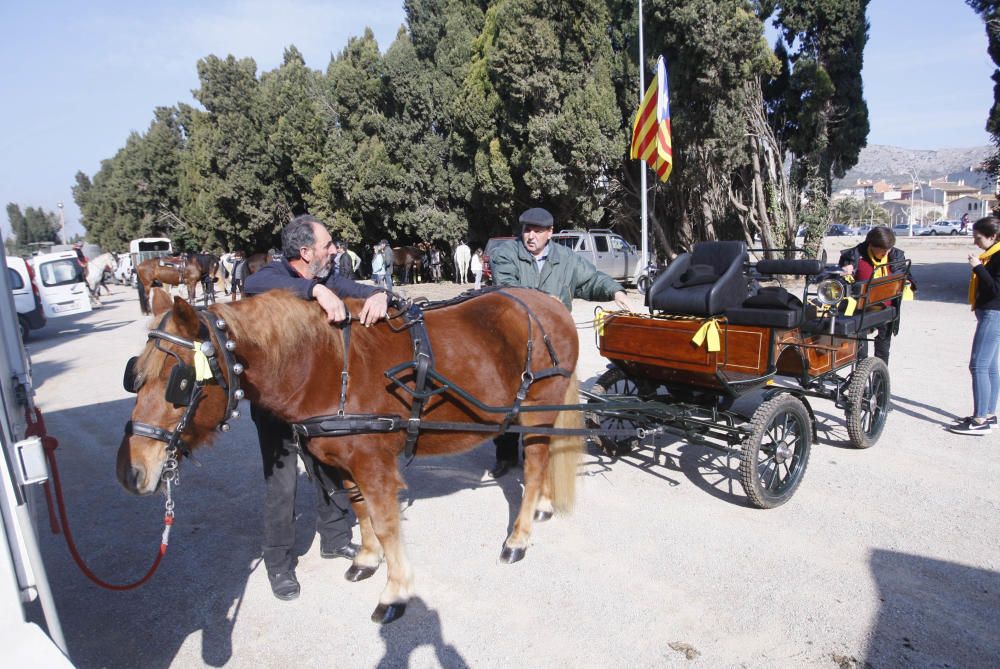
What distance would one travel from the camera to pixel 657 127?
36.5ft

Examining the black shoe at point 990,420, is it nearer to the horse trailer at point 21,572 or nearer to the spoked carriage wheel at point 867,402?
the spoked carriage wheel at point 867,402

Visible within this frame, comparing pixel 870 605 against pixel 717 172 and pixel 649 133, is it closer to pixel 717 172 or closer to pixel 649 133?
pixel 649 133

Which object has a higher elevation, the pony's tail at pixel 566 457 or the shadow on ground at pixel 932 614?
the pony's tail at pixel 566 457

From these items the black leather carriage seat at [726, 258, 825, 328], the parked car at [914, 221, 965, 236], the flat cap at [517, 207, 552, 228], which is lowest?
the parked car at [914, 221, 965, 236]

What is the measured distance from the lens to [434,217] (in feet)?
76.2

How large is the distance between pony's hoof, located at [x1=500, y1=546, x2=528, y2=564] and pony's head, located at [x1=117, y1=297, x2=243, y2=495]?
1.88 m

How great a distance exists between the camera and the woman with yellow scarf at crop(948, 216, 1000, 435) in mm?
4789

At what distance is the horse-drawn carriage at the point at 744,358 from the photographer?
381 cm

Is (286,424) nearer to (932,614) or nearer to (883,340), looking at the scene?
(932,614)

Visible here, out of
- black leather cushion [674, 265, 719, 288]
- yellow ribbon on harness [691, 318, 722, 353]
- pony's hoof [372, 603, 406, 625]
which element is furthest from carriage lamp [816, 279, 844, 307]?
pony's hoof [372, 603, 406, 625]

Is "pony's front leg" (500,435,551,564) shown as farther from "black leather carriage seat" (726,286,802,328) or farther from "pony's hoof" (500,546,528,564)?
"black leather carriage seat" (726,286,802,328)

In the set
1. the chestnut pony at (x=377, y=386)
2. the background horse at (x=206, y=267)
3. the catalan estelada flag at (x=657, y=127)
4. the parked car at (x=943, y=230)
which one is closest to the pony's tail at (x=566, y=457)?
the chestnut pony at (x=377, y=386)

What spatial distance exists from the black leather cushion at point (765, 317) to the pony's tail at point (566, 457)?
124 cm

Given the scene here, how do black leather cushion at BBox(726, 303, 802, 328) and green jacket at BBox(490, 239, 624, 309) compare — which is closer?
black leather cushion at BBox(726, 303, 802, 328)
